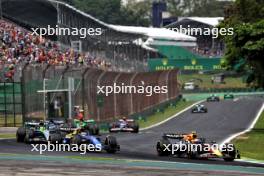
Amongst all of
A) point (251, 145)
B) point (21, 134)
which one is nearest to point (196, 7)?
point (251, 145)

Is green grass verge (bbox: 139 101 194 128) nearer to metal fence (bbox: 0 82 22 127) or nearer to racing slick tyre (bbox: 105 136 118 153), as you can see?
metal fence (bbox: 0 82 22 127)

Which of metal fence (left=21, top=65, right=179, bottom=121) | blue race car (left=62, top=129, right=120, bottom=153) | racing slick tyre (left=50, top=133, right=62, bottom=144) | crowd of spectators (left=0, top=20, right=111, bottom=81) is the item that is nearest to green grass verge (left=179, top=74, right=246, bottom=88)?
crowd of spectators (left=0, top=20, right=111, bottom=81)

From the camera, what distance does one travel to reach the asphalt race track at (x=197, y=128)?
89.8ft

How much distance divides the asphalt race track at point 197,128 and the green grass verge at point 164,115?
0.92 m

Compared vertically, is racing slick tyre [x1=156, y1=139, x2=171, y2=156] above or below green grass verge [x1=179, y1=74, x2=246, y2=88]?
below

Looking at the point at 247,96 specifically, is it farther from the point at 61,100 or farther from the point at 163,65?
the point at 61,100

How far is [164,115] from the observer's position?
6272 cm

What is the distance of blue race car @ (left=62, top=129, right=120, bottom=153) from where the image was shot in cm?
2683

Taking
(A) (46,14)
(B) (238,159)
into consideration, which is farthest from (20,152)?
(A) (46,14)

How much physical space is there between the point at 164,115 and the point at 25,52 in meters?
21.3

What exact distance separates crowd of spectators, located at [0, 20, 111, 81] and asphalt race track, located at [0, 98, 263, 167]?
601 cm

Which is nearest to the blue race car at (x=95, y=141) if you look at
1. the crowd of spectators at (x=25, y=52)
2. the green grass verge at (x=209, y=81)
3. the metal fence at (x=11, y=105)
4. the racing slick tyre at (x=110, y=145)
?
the racing slick tyre at (x=110, y=145)

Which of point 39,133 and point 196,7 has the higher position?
point 196,7

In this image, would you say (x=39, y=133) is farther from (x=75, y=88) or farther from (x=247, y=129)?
(x=247, y=129)
